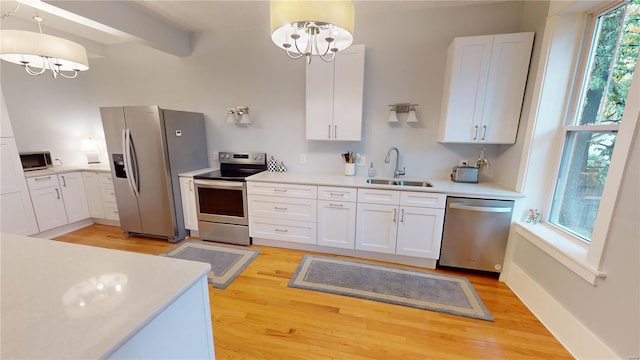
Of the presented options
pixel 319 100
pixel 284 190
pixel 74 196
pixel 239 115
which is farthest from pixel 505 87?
pixel 74 196

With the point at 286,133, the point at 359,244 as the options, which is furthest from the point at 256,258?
the point at 286,133

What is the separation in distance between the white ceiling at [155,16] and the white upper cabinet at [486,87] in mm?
597

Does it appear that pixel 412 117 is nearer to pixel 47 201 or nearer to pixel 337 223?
pixel 337 223

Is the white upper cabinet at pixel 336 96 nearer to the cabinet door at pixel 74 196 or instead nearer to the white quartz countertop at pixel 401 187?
the white quartz countertop at pixel 401 187

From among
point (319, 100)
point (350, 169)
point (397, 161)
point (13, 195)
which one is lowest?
point (13, 195)

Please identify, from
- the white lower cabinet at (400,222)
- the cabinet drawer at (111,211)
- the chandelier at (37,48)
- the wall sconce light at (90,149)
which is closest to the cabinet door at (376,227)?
the white lower cabinet at (400,222)

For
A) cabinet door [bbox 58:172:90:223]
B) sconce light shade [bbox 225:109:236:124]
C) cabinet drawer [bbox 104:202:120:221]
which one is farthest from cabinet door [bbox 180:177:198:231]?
cabinet door [bbox 58:172:90:223]

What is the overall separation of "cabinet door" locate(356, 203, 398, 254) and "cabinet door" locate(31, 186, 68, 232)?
3977 millimetres

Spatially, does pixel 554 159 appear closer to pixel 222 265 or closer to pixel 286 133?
pixel 286 133

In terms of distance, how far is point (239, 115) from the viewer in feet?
10.9

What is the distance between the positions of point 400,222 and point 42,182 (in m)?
4.44

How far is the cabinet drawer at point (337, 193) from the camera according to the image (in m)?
2.61

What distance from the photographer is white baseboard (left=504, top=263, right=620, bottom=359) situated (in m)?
1.46

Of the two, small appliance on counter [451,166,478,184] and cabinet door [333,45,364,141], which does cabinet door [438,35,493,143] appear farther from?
cabinet door [333,45,364,141]
